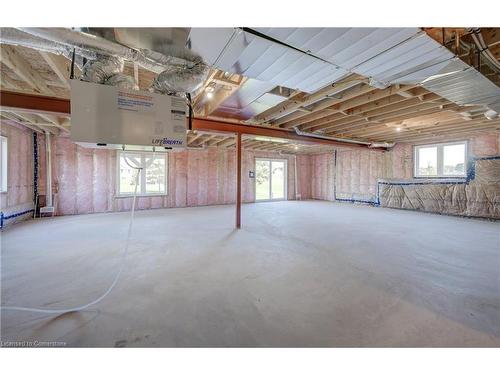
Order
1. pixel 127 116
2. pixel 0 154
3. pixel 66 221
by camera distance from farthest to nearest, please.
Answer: pixel 66 221, pixel 0 154, pixel 127 116

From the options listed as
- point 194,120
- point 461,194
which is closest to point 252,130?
point 194,120

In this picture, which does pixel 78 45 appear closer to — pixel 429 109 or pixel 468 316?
pixel 468 316

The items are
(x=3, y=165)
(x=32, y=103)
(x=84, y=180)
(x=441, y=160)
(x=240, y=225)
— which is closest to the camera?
(x=32, y=103)

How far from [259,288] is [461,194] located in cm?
642

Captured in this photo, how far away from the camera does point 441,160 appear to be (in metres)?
6.32

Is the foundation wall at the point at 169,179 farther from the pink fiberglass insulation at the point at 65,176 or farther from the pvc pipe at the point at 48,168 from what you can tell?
the pvc pipe at the point at 48,168

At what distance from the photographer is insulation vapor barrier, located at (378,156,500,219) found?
16.4ft

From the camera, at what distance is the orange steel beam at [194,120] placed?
2.66 metres

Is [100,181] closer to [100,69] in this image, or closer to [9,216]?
[9,216]

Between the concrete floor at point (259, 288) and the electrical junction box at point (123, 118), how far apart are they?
1222 millimetres

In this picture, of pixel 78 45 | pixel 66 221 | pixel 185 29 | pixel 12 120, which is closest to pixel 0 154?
pixel 12 120

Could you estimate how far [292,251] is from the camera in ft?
9.46

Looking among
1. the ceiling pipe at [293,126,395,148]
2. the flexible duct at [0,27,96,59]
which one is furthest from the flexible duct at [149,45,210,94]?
the ceiling pipe at [293,126,395,148]
